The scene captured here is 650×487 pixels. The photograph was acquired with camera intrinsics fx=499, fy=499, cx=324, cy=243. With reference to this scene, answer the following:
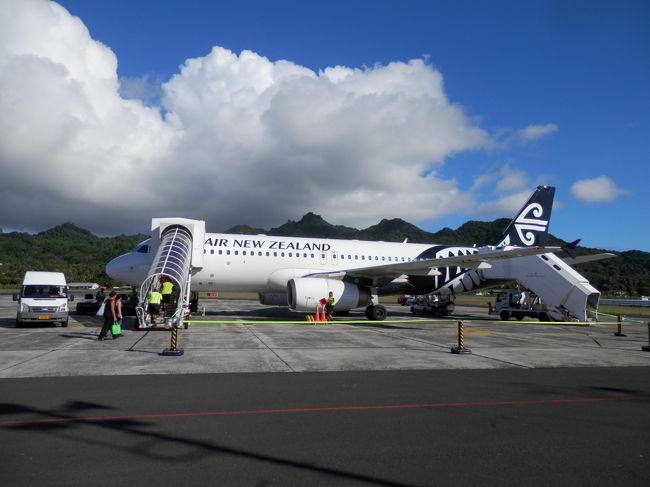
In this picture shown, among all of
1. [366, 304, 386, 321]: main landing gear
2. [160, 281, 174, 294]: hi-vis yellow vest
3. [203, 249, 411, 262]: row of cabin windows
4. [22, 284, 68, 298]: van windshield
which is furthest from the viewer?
[366, 304, 386, 321]: main landing gear

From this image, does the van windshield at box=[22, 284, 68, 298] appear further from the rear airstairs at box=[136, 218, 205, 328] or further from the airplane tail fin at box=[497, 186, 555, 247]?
the airplane tail fin at box=[497, 186, 555, 247]

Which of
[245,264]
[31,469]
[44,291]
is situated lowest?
[31,469]

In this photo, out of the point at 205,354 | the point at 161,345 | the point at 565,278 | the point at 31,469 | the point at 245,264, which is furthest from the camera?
the point at 565,278

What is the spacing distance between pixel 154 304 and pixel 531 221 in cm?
2376

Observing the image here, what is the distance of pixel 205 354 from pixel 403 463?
857 cm

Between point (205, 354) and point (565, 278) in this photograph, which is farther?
point (565, 278)

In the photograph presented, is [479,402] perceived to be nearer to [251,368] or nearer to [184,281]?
[251,368]

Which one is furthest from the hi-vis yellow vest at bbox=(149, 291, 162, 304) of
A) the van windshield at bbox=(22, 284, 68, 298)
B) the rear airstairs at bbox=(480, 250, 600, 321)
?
the rear airstairs at bbox=(480, 250, 600, 321)

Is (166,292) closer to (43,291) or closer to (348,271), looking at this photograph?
(43,291)

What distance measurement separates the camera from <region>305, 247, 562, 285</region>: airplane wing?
21719 mm

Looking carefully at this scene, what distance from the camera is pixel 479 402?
821 cm

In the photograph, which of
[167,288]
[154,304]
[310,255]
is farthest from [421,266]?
[154,304]

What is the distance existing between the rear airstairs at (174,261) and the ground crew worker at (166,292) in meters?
0.17

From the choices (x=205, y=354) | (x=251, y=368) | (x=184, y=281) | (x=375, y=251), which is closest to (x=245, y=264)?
(x=184, y=281)
